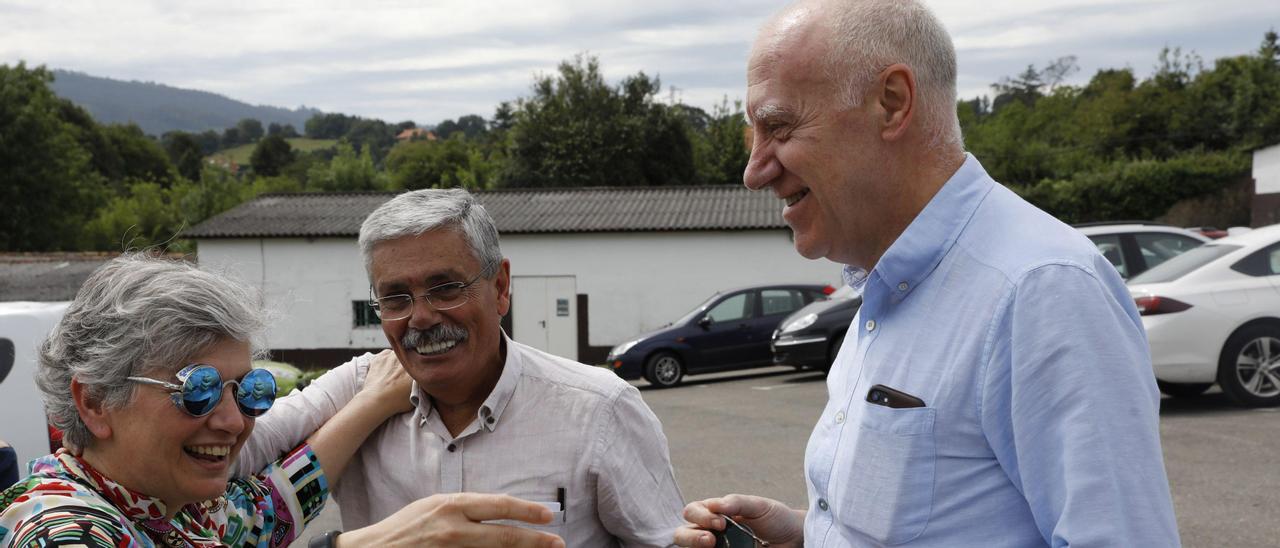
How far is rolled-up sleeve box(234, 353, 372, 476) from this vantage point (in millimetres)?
Answer: 2602

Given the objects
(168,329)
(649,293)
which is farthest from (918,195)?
(649,293)

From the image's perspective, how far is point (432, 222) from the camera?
2.59 meters

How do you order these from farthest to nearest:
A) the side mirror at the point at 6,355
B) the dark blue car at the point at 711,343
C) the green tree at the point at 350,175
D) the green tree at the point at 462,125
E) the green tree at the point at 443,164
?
the green tree at the point at 462,125 < the green tree at the point at 350,175 < the green tree at the point at 443,164 < the dark blue car at the point at 711,343 < the side mirror at the point at 6,355

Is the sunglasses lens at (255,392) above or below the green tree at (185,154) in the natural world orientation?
below

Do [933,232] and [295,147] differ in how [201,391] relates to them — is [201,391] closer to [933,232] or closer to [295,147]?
[933,232]

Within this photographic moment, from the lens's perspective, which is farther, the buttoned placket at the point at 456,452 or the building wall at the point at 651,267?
the building wall at the point at 651,267

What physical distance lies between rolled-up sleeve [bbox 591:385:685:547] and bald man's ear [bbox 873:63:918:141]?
1063 mm

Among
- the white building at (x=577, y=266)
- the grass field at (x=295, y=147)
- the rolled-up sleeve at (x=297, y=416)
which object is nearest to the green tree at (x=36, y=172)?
the white building at (x=577, y=266)

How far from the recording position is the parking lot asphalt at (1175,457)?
656 centimetres

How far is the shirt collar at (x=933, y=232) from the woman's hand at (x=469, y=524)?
31.3 inches

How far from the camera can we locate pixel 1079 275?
160 centimetres

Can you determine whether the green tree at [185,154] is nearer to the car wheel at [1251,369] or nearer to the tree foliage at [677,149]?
the tree foliage at [677,149]

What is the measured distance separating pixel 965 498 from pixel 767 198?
28.4 metres

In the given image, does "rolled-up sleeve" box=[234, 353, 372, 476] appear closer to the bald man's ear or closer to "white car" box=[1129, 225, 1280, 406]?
the bald man's ear
